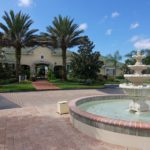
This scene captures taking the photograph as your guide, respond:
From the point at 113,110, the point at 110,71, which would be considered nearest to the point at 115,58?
the point at 110,71

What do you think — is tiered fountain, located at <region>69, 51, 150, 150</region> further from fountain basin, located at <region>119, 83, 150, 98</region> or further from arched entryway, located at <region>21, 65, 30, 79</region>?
arched entryway, located at <region>21, 65, 30, 79</region>

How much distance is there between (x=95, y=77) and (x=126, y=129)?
81.3ft

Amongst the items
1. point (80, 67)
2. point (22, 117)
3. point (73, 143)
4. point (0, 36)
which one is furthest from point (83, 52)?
point (73, 143)

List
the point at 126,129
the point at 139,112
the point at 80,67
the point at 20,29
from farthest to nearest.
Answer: the point at 20,29 → the point at 80,67 → the point at 139,112 → the point at 126,129

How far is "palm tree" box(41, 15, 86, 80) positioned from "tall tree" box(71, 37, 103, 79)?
336 centimetres

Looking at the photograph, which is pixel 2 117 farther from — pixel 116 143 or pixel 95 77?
pixel 95 77

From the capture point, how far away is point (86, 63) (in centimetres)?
3009

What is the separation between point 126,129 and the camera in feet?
21.5

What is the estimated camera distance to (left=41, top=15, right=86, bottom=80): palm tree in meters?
33.7

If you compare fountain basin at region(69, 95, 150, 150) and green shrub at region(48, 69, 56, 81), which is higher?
green shrub at region(48, 69, 56, 81)

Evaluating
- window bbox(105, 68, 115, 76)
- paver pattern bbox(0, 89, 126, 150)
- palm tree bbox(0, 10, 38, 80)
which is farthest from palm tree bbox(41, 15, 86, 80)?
paver pattern bbox(0, 89, 126, 150)

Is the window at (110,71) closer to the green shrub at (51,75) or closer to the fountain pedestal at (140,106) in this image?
the green shrub at (51,75)

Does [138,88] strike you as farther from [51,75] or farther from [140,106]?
[51,75]

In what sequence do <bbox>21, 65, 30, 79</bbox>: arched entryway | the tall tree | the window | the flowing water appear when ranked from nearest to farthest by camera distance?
the flowing water → the tall tree → <bbox>21, 65, 30, 79</bbox>: arched entryway → the window
